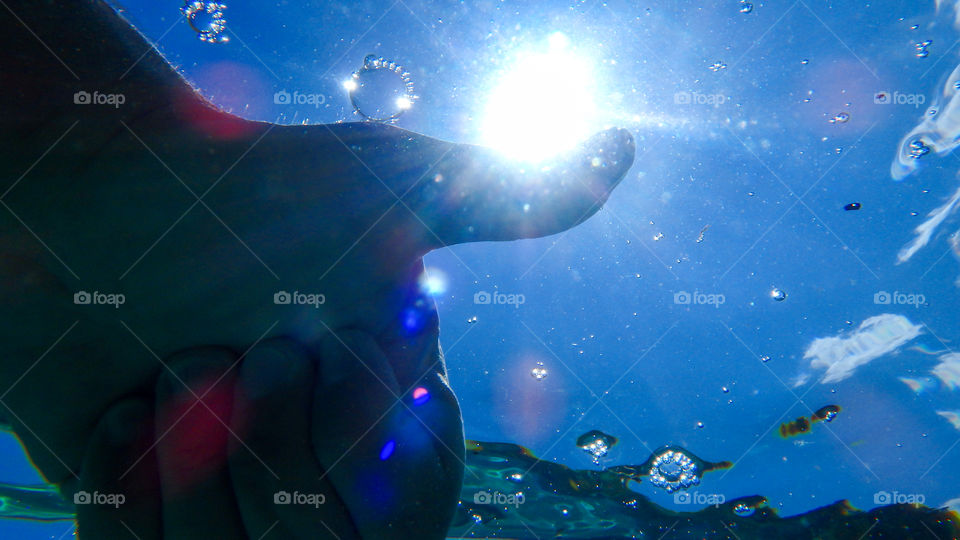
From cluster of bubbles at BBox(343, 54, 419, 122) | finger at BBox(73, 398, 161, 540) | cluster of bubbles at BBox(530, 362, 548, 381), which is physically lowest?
finger at BBox(73, 398, 161, 540)

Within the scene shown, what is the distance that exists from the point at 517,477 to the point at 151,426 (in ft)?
36.5

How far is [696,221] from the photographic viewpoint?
6707mm

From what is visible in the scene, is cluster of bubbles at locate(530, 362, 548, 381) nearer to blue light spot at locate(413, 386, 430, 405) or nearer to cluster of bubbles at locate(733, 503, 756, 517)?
blue light spot at locate(413, 386, 430, 405)

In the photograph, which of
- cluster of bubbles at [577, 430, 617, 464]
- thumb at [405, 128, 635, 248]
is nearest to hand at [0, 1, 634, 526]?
thumb at [405, 128, 635, 248]

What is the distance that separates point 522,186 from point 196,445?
226cm

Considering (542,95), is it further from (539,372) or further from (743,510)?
Result: (743,510)

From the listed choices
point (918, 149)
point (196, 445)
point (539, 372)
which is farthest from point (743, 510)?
Result: point (196, 445)

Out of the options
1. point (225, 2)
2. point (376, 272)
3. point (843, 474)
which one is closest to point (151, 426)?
point (376, 272)

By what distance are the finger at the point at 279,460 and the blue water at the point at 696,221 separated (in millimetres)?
2083

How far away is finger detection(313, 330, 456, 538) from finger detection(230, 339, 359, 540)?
73mm

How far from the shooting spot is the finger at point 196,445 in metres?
2.25

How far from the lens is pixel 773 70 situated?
5621 millimetres

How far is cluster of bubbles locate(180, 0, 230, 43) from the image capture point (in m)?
4.67

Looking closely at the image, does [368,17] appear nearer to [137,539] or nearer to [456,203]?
[456,203]
